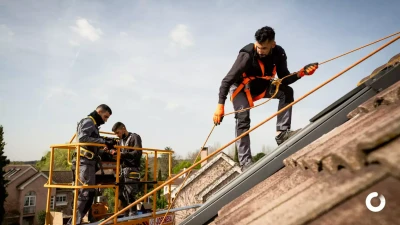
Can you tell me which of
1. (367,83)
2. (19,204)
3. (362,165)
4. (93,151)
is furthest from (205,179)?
(19,204)

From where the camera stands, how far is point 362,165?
813 millimetres

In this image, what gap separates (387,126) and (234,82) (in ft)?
8.47

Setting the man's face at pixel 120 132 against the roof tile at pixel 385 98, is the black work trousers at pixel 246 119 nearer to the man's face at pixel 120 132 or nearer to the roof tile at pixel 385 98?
the roof tile at pixel 385 98

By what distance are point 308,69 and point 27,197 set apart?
42.8 metres

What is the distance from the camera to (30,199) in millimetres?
36469

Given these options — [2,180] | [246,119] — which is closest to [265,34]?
[246,119]

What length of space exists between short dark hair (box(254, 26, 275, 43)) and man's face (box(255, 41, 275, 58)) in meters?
0.05

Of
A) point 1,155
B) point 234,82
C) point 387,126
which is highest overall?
point 1,155

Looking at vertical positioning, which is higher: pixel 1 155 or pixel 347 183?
pixel 1 155

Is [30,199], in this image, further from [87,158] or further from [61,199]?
[87,158]

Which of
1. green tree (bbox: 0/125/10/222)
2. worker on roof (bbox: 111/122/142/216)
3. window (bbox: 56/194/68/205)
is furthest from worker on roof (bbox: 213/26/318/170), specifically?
window (bbox: 56/194/68/205)

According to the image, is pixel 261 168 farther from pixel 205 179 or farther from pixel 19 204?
pixel 19 204

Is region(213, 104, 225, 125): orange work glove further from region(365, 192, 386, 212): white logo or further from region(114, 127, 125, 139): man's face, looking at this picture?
region(114, 127, 125, 139): man's face

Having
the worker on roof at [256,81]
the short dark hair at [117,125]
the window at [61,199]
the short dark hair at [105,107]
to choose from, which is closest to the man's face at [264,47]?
the worker on roof at [256,81]
